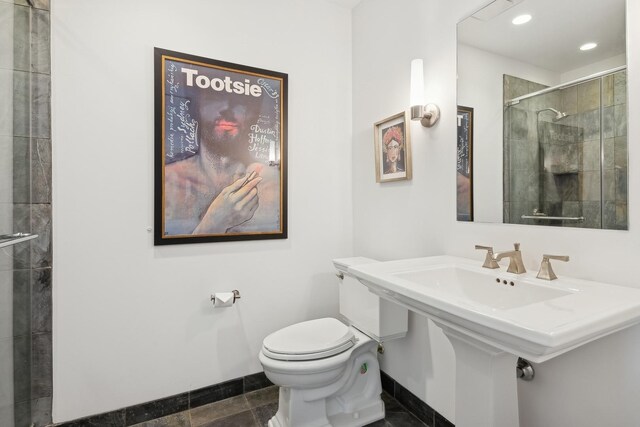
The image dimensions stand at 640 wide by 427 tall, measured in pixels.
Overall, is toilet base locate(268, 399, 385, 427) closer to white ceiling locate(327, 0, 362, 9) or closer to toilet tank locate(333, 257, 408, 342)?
toilet tank locate(333, 257, 408, 342)

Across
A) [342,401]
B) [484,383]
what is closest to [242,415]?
[342,401]

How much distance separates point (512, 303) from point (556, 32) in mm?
1004

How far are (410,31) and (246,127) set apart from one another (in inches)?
43.3

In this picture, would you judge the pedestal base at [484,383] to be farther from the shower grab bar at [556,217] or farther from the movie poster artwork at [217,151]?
the movie poster artwork at [217,151]

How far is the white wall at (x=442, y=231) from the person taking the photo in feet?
3.17

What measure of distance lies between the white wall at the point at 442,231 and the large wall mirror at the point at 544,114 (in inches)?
1.7

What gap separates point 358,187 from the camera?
2242 mm

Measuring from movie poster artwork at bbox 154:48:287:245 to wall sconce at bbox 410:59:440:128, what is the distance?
2.77 feet

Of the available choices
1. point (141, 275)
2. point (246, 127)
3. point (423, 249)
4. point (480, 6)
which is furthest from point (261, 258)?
point (480, 6)

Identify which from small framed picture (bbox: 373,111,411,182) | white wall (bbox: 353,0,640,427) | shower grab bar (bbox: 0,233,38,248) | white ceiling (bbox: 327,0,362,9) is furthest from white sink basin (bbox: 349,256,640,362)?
white ceiling (bbox: 327,0,362,9)

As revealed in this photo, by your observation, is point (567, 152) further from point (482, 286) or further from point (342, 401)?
point (342, 401)

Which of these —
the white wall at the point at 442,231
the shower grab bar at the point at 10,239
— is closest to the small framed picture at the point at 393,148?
the white wall at the point at 442,231

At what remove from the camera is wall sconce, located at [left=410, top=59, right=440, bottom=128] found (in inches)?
62.1

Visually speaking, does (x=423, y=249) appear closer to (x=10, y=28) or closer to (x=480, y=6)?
(x=480, y=6)
